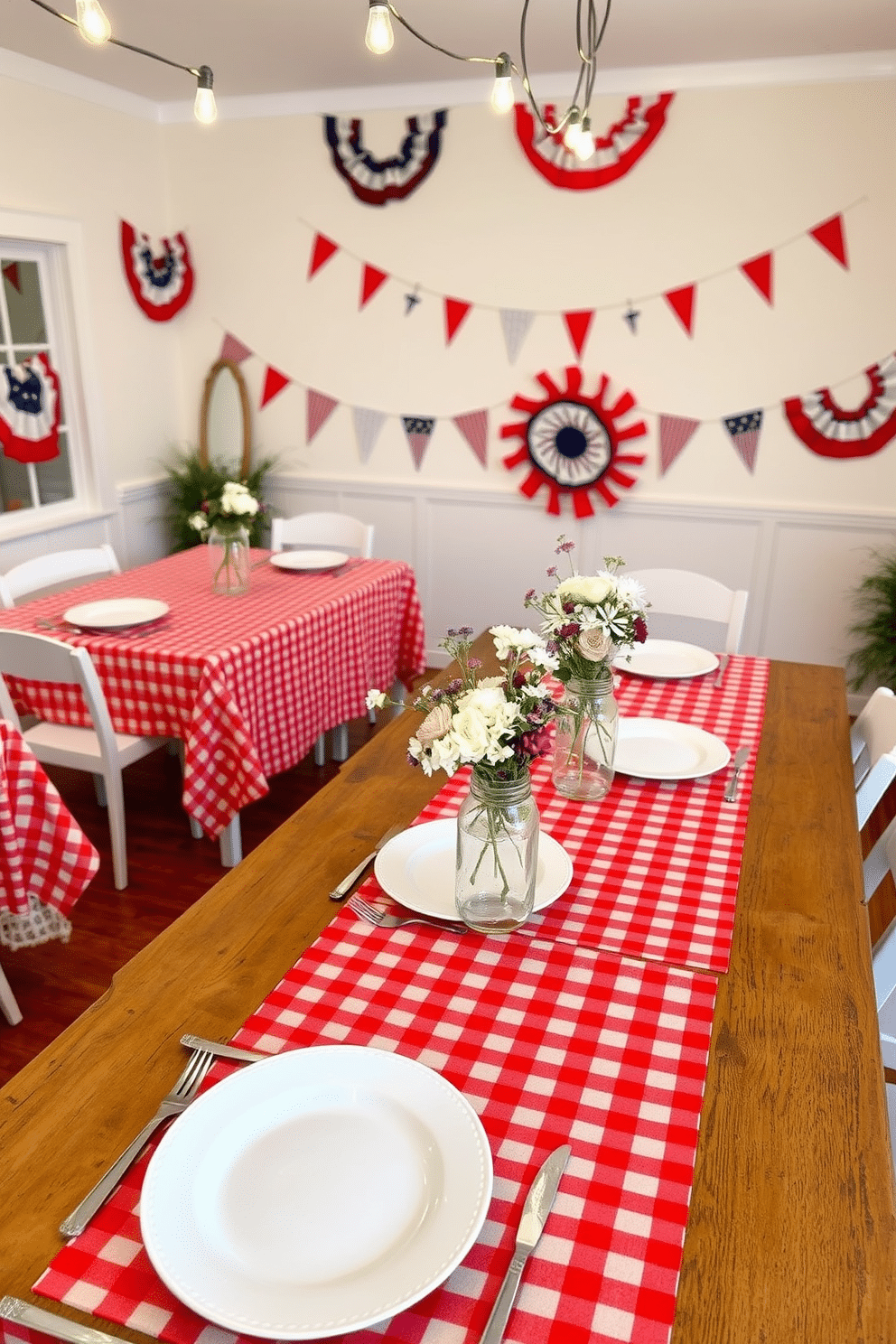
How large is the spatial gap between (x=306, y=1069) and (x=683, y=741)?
990 millimetres

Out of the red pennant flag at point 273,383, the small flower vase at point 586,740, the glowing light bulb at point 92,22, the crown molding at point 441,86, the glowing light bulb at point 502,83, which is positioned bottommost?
the small flower vase at point 586,740

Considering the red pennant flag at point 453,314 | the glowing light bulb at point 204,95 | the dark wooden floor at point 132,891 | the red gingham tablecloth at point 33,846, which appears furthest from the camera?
the red pennant flag at point 453,314

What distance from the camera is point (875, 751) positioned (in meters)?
1.65

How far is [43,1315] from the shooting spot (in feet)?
2.18

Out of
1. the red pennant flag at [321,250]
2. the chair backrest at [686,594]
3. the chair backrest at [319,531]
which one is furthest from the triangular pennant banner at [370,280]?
the chair backrest at [686,594]

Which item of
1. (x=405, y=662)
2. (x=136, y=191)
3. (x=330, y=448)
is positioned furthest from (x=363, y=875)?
(x=136, y=191)

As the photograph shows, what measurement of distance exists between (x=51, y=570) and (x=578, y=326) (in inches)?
85.9

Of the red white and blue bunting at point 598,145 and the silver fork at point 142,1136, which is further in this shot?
the red white and blue bunting at point 598,145

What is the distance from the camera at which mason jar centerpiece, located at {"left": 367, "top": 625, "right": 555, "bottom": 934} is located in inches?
38.9

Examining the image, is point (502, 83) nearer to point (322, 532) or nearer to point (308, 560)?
point (308, 560)

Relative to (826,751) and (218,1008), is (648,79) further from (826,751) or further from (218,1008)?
(218,1008)

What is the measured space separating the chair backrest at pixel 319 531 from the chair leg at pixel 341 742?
668 millimetres

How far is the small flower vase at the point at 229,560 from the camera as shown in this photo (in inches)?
108

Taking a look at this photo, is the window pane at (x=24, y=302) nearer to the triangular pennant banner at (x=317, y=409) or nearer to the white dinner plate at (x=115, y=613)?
the triangular pennant banner at (x=317, y=409)
